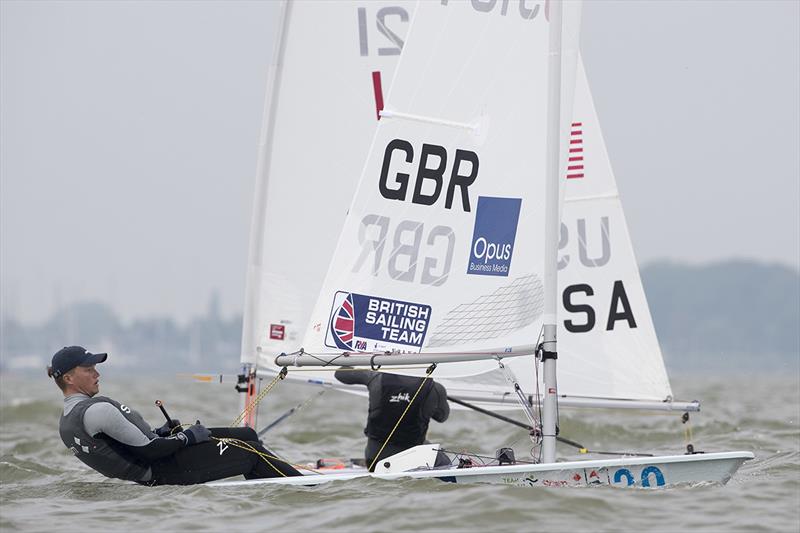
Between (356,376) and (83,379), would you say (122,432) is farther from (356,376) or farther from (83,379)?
(356,376)

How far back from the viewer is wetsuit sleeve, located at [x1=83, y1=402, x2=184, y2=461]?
7.61 meters

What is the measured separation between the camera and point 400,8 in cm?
1041

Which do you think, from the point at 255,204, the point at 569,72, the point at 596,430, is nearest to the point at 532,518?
the point at 569,72

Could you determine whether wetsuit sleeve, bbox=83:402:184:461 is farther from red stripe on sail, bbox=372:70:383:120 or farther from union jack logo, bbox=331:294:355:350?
red stripe on sail, bbox=372:70:383:120

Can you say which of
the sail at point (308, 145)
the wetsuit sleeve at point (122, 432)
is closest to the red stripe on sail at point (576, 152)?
the sail at point (308, 145)

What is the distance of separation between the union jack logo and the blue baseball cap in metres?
1.42

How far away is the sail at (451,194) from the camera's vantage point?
816 centimetres

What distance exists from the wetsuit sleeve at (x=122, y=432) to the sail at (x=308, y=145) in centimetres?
274

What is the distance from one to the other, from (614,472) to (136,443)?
9.32 ft

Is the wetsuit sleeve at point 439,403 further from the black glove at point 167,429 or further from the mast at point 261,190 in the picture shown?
the mast at point 261,190

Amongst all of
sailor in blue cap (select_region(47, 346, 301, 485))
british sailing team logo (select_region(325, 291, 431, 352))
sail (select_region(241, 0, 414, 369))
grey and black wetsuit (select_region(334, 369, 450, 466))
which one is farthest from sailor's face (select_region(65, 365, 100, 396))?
sail (select_region(241, 0, 414, 369))

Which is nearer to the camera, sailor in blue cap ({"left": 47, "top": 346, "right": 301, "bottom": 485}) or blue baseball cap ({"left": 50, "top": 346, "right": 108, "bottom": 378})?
sailor in blue cap ({"left": 47, "top": 346, "right": 301, "bottom": 485})

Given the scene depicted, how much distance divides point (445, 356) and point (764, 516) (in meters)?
2.13

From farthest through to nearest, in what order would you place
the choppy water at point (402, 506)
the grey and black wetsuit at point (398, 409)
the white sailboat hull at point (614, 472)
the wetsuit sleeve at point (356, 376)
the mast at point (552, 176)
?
the wetsuit sleeve at point (356, 376) < the grey and black wetsuit at point (398, 409) < the mast at point (552, 176) < the white sailboat hull at point (614, 472) < the choppy water at point (402, 506)
